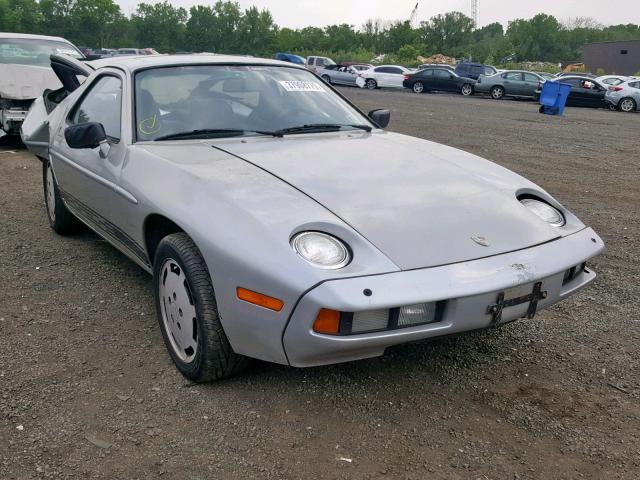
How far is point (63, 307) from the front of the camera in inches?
145

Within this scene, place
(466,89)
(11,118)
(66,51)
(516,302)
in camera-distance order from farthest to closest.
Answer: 1. (466,89)
2. (66,51)
3. (11,118)
4. (516,302)

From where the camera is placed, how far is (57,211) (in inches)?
189

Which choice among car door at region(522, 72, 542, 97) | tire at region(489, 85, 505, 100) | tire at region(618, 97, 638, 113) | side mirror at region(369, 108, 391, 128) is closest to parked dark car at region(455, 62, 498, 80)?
tire at region(489, 85, 505, 100)

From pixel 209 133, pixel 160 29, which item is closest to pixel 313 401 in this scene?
pixel 209 133

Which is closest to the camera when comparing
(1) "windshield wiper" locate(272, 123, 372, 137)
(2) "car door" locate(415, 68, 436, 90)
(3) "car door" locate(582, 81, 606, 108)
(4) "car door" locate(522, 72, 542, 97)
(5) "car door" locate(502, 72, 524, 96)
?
(1) "windshield wiper" locate(272, 123, 372, 137)

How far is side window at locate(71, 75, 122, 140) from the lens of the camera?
3.70m

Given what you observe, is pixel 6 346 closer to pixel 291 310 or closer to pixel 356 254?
pixel 291 310

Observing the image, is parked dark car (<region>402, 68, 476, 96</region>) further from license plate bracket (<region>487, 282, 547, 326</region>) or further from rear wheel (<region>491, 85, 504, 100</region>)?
license plate bracket (<region>487, 282, 547, 326</region>)

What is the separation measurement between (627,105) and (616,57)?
54.6 metres

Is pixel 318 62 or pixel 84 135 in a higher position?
pixel 84 135

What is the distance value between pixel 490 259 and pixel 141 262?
71.6 inches

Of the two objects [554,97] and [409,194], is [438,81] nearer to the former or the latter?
[554,97]

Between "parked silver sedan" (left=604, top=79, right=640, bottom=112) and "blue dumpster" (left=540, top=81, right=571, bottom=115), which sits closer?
"blue dumpster" (left=540, top=81, right=571, bottom=115)

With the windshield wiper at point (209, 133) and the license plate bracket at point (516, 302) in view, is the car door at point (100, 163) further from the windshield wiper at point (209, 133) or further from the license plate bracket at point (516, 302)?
the license plate bracket at point (516, 302)
